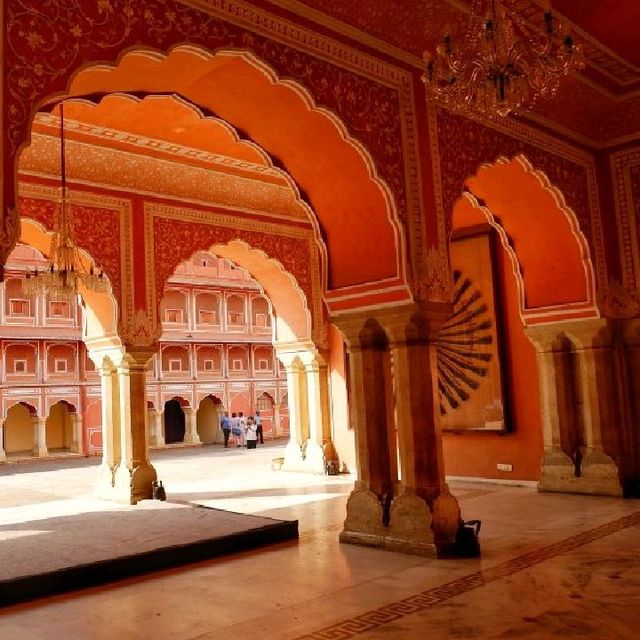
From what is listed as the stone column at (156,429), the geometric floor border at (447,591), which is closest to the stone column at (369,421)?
the geometric floor border at (447,591)

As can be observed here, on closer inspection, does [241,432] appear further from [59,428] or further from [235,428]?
[59,428]

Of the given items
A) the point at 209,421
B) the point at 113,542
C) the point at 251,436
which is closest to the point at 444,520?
the point at 113,542

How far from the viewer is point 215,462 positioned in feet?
50.5

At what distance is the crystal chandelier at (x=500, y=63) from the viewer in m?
3.83

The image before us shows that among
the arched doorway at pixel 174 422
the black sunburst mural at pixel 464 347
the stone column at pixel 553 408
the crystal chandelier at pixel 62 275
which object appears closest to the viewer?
the crystal chandelier at pixel 62 275

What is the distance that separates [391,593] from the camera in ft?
15.0

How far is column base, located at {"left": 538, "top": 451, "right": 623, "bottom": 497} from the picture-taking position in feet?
25.3

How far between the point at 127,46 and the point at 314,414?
8226 millimetres

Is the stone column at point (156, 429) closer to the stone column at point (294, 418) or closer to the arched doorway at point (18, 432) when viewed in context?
the arched doorway at point (18, 432)

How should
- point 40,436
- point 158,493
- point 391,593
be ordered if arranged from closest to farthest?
point 391,593
point 158,493
point 40,436

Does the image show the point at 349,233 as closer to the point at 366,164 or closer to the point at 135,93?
the point at 366,164

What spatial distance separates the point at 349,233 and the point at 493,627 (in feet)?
10.6

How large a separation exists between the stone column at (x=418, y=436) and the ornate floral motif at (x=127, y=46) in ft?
3.68

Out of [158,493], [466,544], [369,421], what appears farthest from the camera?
[158,493]
